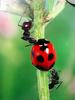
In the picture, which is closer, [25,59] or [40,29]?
[40,29]

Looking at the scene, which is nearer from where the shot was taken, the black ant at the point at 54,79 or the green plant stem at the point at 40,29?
the green plant stem at the point at 40,29

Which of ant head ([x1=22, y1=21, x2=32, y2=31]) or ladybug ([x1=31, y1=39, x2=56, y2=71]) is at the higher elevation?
ant head ([x1=22, y1=21, x2=32, y2=31])

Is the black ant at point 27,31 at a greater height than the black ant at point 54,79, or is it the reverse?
the black ant at point 27,31

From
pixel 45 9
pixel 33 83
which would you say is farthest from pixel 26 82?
pixel 45 9

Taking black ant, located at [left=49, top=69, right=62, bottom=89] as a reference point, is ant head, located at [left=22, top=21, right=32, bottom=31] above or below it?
above

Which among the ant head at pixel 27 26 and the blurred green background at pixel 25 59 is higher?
the ant head at pixel 27 26

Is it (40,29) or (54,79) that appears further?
(54,79)

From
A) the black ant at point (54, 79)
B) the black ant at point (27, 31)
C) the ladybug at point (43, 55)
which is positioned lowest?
the black ant at point (54, 79)

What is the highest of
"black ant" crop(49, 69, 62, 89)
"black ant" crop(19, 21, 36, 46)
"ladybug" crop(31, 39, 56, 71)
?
"black ant" crop(19, 21, 36, 46)

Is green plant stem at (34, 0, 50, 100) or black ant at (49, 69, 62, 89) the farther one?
black ant at (49, 69, 62, 89)

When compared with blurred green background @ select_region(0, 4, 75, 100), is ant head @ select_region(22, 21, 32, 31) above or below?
above
